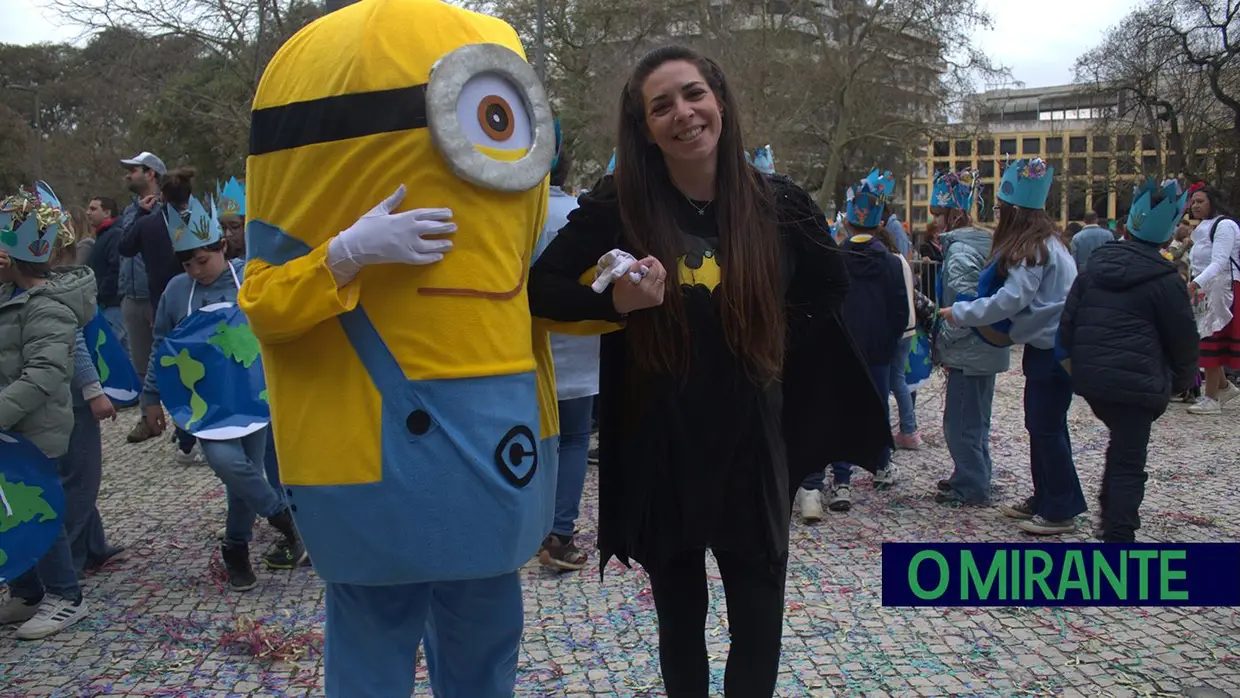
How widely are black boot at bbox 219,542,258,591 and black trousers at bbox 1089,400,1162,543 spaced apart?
12.3ft

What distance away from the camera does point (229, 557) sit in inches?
170

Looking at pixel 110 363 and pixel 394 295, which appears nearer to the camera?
pixel 394 295

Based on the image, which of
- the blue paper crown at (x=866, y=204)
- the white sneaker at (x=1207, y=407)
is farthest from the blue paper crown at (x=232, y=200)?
the white sneaker at (x=1207, y=407)

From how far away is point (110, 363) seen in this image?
15.3 ft

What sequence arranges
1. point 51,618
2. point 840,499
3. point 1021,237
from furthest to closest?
point 840,499 → point 1021,237 → point 51,618

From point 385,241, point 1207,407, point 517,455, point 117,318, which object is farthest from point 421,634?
point 1207,407

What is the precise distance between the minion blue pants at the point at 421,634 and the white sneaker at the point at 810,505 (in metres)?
3.11

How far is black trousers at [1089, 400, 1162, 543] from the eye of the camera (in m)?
4.31

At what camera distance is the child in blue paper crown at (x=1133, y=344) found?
4254 millimetres

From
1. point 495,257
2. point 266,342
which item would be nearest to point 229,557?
point 266,342

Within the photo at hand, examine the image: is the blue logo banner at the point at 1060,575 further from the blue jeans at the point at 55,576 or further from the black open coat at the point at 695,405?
the blue jeans at the point at 55,576

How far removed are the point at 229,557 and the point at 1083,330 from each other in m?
3.89

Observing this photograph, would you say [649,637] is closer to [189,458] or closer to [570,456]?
[570,456]

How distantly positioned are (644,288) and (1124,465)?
10.4ft
